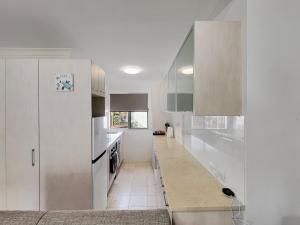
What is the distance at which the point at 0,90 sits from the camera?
2.46 m

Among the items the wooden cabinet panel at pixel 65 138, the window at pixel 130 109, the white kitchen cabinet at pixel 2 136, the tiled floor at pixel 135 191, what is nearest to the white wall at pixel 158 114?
the window at pixel 130 109

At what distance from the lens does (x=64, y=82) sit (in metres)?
2.44

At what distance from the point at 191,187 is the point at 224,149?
16.6 inches

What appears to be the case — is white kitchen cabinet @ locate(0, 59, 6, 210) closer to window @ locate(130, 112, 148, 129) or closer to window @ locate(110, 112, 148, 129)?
window @ locate(110, 112, 148, 129)

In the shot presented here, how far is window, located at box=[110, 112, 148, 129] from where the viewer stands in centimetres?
633

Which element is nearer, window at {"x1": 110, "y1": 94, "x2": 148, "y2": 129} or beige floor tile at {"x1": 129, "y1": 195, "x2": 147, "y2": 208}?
beige floor tile at {"x1": 129, "y1": 195, "x2": 147, "y2": 208}

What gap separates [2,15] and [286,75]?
240 cm

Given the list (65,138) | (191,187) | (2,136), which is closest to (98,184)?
(65,138)

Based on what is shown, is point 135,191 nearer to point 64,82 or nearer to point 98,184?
point 98,184

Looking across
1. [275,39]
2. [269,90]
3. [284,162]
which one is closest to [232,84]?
[269,90]

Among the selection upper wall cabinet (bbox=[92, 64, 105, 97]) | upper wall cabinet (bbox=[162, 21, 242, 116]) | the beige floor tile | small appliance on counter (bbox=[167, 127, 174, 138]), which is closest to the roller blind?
small appliance on counter (bbox=[167, 127, 174, 138])

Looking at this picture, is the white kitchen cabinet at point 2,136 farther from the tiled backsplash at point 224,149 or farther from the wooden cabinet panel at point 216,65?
the wooden cabinet panel at point 216,65

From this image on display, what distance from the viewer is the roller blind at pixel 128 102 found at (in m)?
6.27

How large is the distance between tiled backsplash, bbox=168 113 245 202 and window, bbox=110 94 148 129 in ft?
11.7
